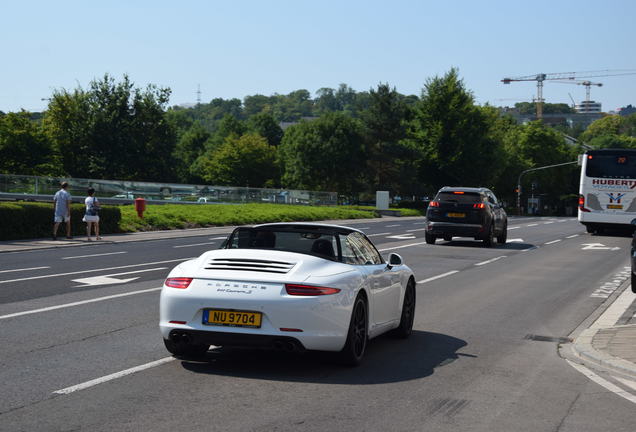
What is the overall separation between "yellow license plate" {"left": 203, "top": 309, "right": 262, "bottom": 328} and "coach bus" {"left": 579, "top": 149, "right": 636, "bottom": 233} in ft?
98.5

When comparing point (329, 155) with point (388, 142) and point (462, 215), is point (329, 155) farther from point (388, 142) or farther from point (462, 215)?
point (462, 215)

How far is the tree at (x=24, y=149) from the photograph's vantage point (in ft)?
233

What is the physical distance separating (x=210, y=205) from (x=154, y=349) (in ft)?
130

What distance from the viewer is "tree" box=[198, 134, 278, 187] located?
11494 centimetres

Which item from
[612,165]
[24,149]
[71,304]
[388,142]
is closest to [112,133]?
[24,149]

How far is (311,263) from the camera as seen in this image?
7574 millimetres


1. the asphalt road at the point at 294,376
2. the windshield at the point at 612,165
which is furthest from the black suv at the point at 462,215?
the asphalt road at the point at 294,376

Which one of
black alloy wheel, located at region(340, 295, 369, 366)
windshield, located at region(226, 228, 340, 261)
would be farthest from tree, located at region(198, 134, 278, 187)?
black alloy wheel, located at region(340, 295, 369, 366)

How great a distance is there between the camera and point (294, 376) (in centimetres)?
734

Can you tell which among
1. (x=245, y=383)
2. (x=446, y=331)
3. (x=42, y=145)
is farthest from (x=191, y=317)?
(x=42, y=145)

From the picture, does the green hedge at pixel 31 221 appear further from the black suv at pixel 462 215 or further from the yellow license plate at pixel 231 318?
Answer: the yellow license plate at pixel 231 318

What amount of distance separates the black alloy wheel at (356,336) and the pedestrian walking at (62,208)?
1972 centimetres

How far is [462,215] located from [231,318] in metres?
20.8

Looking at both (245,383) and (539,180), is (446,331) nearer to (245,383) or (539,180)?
(245,383)
